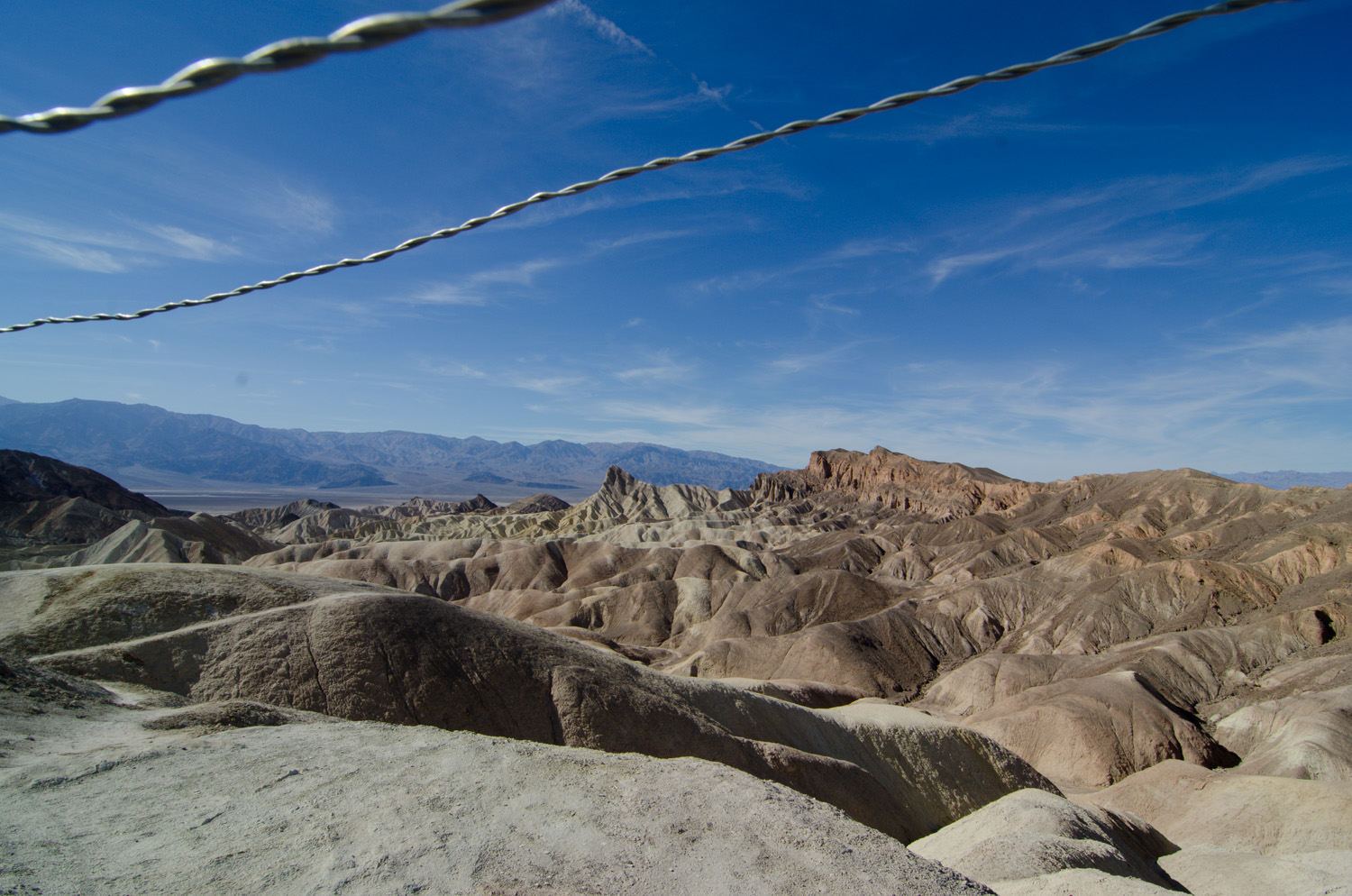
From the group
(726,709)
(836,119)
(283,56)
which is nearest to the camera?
(283,56)

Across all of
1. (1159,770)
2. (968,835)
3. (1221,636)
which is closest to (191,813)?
(968,835)

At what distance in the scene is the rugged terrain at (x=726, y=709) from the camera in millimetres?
8227

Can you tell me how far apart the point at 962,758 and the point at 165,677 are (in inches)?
1157

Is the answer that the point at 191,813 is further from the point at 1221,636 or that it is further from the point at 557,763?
the point at 1221,636

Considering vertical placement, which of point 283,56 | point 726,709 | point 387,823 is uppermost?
point 283,56

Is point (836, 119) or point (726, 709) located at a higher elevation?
point (836, 119)

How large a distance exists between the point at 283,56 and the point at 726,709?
26030 mm

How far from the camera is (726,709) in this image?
25531 millimetres

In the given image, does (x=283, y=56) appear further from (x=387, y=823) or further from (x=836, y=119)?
(x=387, y=823)

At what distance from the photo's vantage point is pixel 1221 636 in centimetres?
4953

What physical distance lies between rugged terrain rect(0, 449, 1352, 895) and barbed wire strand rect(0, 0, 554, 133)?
6914 millimetres

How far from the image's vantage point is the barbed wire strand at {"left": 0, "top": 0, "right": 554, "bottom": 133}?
5.45 feet

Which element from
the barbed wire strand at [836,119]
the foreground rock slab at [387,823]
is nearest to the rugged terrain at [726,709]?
the foreground rock slab at [387,823]

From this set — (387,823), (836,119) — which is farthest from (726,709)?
(836,119)
